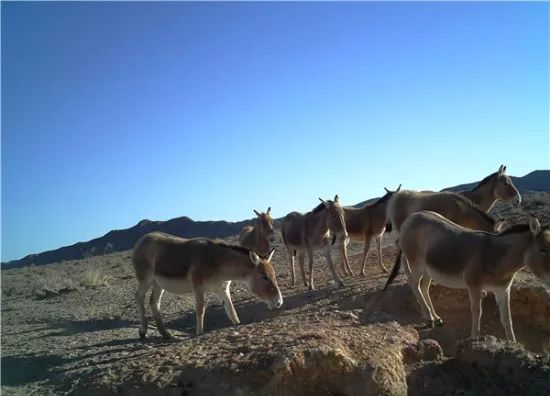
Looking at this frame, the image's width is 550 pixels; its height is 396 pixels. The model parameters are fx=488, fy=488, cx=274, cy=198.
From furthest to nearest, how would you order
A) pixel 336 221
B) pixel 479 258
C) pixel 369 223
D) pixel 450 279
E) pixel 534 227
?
pixel 369 223 < pixel 336 221 < pixel 450 279 < pixel 479 258 < pixel 534 227

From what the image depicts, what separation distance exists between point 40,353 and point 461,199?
11.2 metres

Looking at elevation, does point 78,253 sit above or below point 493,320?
above

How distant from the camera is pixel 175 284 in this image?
11.4 metres

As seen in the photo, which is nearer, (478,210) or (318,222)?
(478,210)

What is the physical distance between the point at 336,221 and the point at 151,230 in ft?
165

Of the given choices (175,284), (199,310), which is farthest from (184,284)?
(199,310)

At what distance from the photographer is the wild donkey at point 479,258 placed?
28.9ft

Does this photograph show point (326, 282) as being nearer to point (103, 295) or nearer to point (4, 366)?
point (103, 295)

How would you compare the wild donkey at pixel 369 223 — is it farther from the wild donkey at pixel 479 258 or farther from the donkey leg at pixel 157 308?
the donkey leg at pixel 157 308

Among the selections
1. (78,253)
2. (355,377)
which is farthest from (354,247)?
(78,253)

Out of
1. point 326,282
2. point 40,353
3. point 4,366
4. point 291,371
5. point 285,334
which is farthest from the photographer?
point 326,282

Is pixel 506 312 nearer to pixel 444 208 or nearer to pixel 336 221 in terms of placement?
pixel 444 208

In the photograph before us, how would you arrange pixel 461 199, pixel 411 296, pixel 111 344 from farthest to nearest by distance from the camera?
pixel 461 199 < pixel 411 296 < pixel 111 344

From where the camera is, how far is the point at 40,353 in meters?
9.96
